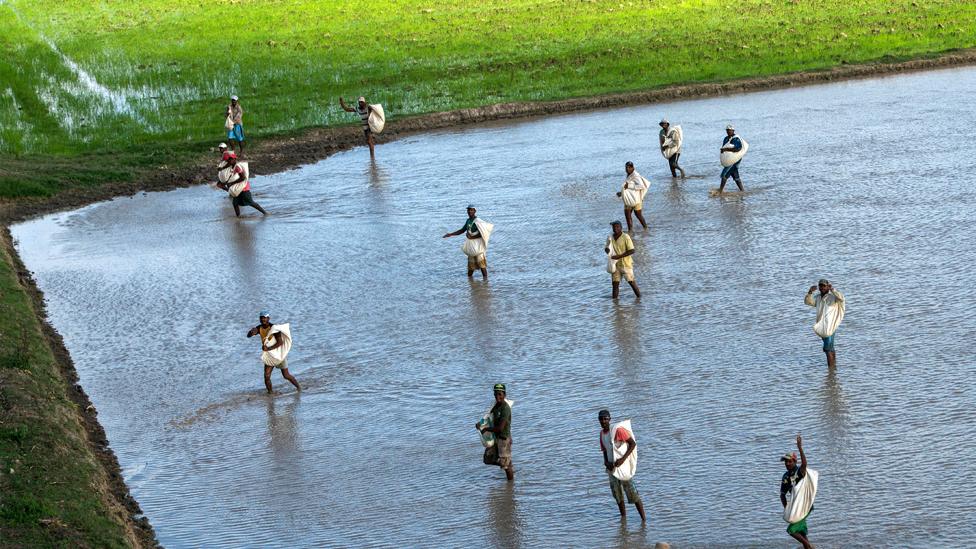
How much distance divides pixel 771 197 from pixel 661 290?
6259 mm

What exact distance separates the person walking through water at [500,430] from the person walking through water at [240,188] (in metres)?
15.4

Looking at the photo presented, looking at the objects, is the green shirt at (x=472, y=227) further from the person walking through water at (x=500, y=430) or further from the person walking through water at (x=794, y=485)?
the person walking through water at (x=794, y=485)

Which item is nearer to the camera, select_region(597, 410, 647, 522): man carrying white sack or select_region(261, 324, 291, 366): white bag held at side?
select_region(597, 410, 647, 522): man carrying white sack

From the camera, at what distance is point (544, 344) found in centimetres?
1816

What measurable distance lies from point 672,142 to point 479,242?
7.59 meters

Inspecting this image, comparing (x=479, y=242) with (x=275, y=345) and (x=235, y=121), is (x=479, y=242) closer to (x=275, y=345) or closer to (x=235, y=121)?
(x=275, y=345)

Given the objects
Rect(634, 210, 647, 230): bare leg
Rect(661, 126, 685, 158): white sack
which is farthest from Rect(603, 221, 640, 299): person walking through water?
Rect(661, 126, 685, 158): white sack

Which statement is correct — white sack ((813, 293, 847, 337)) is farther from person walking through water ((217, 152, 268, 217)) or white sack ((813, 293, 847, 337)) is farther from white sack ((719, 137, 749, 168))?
person walking through water ((217, 152, 268, 217))

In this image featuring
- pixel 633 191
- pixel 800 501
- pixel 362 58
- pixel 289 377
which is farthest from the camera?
pixel 362 58

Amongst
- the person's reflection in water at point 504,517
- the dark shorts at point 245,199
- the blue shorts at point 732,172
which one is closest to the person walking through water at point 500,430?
the person's reflection in water at point 504,517

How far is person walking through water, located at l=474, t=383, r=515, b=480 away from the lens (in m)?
13.3

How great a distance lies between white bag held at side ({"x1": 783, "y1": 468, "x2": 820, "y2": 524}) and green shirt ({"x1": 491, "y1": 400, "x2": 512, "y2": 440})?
131 inches

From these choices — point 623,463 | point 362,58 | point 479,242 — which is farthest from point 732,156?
point 362,58

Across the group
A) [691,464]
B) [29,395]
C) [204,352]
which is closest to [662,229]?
[204,352]
